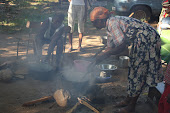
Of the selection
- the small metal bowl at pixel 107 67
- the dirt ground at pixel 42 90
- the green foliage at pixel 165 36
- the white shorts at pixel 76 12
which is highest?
the white shorts at pixel 76 12

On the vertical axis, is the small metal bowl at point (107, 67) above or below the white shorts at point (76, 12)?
below

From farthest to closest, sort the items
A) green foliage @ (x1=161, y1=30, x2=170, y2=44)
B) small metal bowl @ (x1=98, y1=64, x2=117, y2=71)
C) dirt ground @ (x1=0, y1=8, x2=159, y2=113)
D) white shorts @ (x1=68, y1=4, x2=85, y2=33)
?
white shorts @ (x1=68, y1=4, x2=85, y2=33) < green foliage @ (x1=161, y1=30, x2=170, y2=44) < small metal bowl @ (x1=98, y1=64, x2=117, y2=71) < dirt ground @ (x1=0, y1=8, x2=159, y2=113)

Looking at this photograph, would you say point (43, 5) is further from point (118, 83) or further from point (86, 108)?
point (86, 108)

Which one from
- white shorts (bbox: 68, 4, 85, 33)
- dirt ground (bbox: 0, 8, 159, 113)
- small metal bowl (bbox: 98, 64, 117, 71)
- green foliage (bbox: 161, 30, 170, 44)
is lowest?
dirt ground (bbox: 0, 8, 159, 113)

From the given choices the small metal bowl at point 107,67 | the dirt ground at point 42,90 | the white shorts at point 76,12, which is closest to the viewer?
the dirt ground at point 42,90

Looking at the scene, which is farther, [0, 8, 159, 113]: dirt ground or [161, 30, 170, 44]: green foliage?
[161, 30, 170, 44]: green foliage

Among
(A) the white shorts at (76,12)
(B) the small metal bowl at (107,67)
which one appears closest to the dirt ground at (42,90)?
(B) the small metal bowl at (107,67)

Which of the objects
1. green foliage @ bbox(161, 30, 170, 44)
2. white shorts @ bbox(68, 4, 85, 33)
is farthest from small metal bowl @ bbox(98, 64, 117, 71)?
white shorts @ bbox(68, 4, 85, 33)

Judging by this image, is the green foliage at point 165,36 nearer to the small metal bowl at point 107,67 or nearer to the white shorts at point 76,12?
the small metal bowl at point 107,67

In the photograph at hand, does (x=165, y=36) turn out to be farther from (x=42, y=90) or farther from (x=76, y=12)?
(x=42, y=90)

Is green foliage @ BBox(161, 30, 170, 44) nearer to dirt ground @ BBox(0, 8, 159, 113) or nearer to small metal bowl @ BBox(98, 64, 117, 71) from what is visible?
dirt ground @ BBox(0, 8, 159, 113)

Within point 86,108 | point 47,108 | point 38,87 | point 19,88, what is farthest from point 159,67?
point 19,88

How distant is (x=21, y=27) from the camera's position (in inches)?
342

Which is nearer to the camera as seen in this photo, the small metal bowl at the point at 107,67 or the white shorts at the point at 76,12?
the small metal bowl at the point at 107,67
